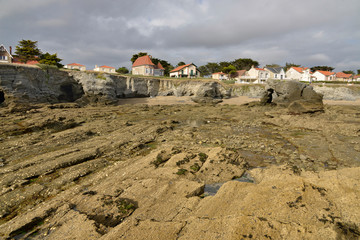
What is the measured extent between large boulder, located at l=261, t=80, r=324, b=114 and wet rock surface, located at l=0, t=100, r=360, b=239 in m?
11.6

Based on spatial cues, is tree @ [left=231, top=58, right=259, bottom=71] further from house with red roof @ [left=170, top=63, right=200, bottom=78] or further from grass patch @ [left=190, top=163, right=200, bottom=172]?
grass patch @ [left=190, top=163, right=200, bottom=172]

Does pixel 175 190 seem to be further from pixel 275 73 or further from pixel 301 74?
pixel 301 74

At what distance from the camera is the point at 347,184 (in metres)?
5.39

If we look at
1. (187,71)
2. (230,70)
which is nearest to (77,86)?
(187,71)

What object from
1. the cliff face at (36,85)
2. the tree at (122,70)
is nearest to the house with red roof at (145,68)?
the tree at (122,70)

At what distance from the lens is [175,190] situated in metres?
5.86

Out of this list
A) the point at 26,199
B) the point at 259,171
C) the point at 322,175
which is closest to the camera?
the point at 26,199

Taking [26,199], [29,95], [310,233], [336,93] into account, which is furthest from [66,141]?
[336,93]

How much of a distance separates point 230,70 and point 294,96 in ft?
163

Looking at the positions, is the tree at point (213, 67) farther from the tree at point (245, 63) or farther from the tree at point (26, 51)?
the tree at point (26, 51)

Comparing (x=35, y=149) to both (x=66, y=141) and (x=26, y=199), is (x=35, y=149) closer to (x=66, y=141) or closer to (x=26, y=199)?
(x=66, y=141)

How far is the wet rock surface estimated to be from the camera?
4.00m

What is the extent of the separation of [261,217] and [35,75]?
37.1m

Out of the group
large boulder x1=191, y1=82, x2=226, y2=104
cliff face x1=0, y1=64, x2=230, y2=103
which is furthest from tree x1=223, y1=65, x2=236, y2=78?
large boulder x1=191, y1=82, x2=226, y2=104
